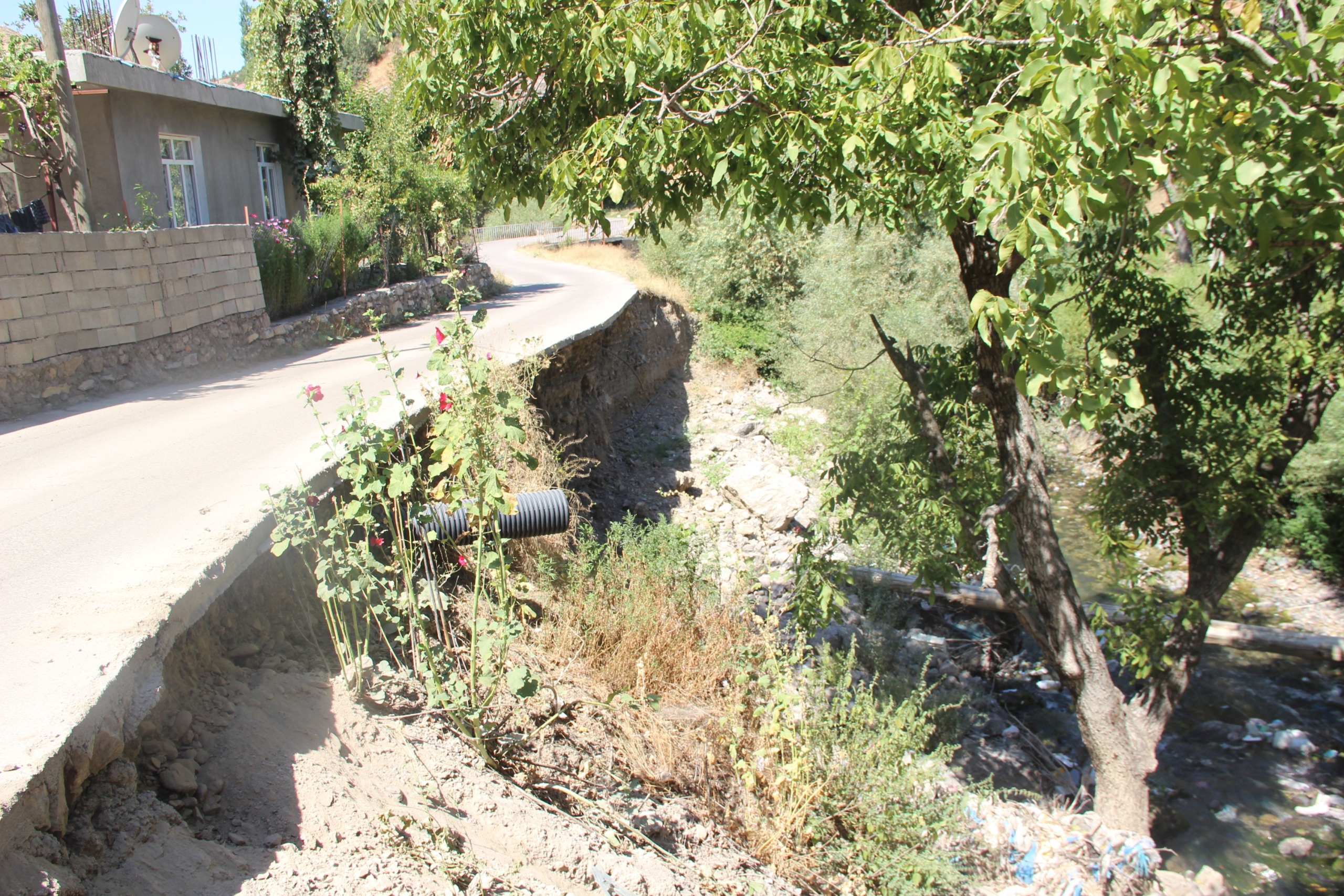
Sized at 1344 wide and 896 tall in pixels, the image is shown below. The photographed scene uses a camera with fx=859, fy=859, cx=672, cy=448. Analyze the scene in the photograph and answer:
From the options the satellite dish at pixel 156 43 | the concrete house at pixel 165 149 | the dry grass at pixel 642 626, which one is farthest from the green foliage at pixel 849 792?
the satellite dish at pixel 156 43

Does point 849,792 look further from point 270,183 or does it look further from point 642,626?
point 270,183

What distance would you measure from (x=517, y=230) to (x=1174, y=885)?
4102cm

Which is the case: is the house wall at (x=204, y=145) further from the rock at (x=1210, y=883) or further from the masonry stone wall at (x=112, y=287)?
the rock at (x=1210, y=883)

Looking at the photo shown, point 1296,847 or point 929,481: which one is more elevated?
point 929,481

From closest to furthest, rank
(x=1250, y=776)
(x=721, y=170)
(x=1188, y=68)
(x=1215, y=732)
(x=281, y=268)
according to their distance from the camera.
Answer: (x=1188, y=68) → (x=721, y=170) → (x=1250, y=776) → (x=1215, y=732) → (x=281, y=268)

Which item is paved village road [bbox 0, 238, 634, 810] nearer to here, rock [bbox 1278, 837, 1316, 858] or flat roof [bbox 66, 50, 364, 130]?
flat roof [bbox 66, 50, 364, 130]

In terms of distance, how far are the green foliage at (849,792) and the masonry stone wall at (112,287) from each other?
734cm

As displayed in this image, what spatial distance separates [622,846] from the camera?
358 cm

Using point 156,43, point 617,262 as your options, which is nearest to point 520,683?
point 156,43

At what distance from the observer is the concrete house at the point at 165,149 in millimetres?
10859

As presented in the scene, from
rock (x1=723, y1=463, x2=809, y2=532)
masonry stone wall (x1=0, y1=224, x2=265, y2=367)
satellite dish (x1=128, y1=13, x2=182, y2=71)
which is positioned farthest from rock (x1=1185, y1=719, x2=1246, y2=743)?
satellite dish (x1=128, y1=13, x2=182, y2=71)

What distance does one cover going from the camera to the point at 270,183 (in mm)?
17016

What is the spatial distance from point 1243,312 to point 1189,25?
9.47ft

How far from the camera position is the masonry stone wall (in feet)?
25.1
